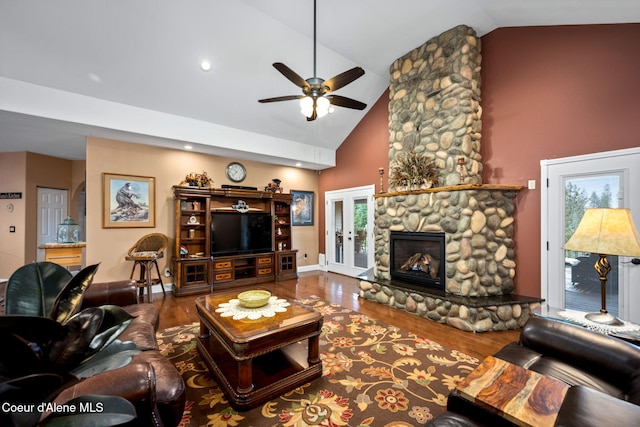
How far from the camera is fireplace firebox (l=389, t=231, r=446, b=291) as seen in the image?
145 inches

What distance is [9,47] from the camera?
123 inches

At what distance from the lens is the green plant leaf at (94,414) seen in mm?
391

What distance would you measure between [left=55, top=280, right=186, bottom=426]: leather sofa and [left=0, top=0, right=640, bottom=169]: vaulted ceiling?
281 cm

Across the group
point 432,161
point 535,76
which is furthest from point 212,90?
point 535,76

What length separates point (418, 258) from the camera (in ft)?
13.0

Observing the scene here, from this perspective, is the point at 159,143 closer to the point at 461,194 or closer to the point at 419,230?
the point at 419,230

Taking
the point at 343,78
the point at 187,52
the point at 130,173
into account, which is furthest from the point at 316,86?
the point at 130,173

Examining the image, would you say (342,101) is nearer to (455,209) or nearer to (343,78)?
(343,78)

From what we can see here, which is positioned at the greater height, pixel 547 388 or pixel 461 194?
pixel 461 194

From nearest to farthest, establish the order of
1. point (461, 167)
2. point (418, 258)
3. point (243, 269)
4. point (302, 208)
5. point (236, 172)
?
point (461, 167), point (418, 258), point (243, 269), point (236, 172), point (302, 208)

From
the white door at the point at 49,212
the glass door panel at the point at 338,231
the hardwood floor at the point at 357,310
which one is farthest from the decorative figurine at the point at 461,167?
the white door at the point at 49,212

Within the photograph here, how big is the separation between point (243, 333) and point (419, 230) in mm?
2872

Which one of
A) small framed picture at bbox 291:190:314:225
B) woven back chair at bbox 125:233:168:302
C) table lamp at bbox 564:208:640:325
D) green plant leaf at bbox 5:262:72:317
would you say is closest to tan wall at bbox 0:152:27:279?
woven back chair at bbox 125:233:168:302

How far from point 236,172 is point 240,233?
1335 mm
